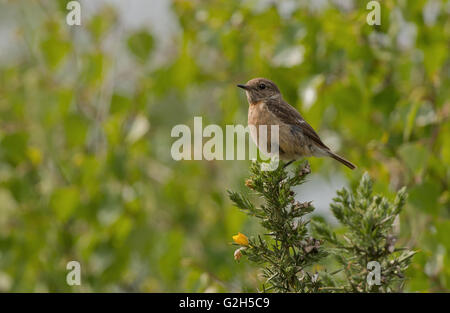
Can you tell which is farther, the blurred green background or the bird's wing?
the blurred green background

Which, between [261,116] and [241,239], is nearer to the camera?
[241,239]

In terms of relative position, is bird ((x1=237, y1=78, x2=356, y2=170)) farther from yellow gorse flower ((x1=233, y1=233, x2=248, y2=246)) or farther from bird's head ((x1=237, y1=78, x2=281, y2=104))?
yellow gorse flower ((x1=233, y1=233, x2=248, y2=246))

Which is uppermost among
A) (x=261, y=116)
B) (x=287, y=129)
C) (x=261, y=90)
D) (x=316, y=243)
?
(x=261, y=90)

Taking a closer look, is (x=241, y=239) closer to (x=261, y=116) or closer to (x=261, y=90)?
(x=261, y=116)

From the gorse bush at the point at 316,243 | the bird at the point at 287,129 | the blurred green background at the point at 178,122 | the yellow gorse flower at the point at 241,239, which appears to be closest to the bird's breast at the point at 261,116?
the bird at the point at 287,129

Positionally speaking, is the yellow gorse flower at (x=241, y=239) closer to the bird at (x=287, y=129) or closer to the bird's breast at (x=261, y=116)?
the bird at (x=287, y=129)

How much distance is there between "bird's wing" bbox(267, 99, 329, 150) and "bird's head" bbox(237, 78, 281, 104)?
0.10 m

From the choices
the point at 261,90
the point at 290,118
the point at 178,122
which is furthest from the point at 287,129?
the point at 178,122

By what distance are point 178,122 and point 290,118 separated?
2150 millimetres

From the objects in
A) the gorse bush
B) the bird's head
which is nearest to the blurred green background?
the bird's head

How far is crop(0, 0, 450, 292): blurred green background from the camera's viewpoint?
165 inches

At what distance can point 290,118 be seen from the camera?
371 cm
